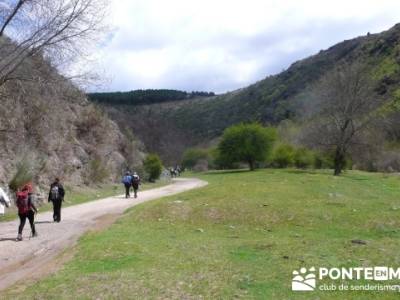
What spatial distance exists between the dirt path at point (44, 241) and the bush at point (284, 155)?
167 feet

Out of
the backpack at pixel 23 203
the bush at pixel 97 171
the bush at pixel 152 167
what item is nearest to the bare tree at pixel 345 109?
the bush at pixel 152 167

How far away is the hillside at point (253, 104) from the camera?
126m

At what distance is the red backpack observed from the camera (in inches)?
592

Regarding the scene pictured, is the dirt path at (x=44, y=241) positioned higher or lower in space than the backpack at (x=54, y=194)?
lower

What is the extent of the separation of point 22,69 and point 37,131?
16.5m

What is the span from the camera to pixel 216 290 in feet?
27.0

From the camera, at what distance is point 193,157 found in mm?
122812

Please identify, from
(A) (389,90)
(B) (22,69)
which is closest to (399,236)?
(B) (22,69)

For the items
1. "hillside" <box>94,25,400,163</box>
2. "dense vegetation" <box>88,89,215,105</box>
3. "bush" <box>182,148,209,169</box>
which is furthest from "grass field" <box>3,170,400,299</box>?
"dense vegetation" <box>88,89,215,105</box>

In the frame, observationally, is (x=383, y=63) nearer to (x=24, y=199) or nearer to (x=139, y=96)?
(x=139, y=96)

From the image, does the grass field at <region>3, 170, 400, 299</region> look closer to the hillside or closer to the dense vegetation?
the hillside

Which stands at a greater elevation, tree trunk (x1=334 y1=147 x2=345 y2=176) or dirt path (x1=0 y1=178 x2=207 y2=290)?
tree trunk (x1=334 y1=147 x2=345 y2=176)

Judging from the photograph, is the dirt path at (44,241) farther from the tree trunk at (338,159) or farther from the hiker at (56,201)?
the tree trunk at (338,159)

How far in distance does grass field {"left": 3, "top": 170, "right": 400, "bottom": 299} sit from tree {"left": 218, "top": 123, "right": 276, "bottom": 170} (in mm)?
48837
